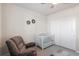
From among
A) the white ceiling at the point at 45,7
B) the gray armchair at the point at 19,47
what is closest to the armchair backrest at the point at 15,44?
the gray armchair at the point at 19,47

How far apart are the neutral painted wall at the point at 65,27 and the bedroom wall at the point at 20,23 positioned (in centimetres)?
16

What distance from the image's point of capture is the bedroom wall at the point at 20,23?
4.45 ft

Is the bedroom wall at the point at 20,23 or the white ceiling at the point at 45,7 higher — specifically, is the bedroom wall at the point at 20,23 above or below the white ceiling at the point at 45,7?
below

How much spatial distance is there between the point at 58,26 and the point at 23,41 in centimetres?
62

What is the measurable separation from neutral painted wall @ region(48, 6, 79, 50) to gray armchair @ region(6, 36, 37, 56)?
420 millimetres

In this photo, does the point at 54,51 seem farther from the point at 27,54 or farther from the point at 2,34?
the point at 2,34

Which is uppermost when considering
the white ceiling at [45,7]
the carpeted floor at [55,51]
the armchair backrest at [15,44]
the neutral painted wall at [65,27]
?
the white ceiling at [45,7]

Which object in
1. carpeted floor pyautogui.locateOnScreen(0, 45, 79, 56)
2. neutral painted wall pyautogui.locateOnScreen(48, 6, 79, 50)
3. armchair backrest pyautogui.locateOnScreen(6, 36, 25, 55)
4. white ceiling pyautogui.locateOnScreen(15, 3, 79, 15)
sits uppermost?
white ceiling pyautogui.locateOnScreen(15, 3, 79, 15)

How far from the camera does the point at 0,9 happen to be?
133 cm

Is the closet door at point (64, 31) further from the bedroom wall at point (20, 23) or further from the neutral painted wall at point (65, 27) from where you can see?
the bedroom wall at point (20, 23)

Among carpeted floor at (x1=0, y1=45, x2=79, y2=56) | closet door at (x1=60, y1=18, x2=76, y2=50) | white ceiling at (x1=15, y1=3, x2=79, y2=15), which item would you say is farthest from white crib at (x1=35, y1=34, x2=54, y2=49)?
white ceiling at (x1=15, y1=3, x2=79, y2=15)

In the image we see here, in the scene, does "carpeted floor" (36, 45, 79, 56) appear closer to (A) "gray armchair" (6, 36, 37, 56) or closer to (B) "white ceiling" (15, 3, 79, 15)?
(A) "gray armchair" (6, 36, 37, 56)

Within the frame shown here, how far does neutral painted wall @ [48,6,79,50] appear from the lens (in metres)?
1.35

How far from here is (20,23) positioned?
1.41 metres
